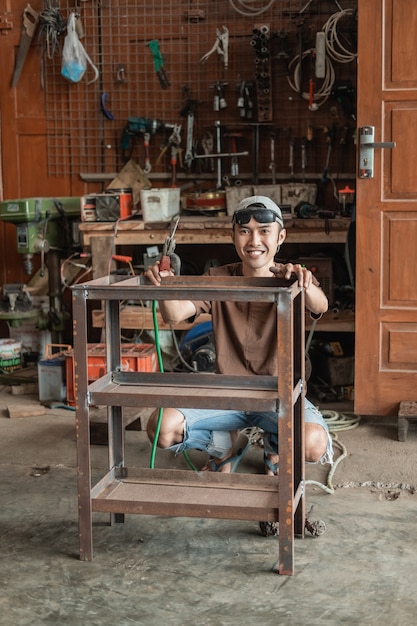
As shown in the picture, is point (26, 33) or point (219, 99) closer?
point (219, 99)

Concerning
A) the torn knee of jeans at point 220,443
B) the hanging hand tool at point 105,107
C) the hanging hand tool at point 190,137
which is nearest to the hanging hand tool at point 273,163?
the hanging hand tool at point 190,137

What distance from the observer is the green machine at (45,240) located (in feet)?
16.7

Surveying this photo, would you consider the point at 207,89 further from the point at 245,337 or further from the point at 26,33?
the point at 245,337

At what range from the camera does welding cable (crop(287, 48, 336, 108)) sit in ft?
16.7

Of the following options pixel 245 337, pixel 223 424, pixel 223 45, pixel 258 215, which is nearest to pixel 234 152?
pixel 223 45

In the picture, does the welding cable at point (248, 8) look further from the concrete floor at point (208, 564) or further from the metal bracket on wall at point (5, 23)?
the concrete floor at point (208, 564)

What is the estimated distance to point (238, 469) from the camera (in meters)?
3.53

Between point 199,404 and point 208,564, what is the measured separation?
0.52 meters

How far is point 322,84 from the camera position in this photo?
525 centimetres

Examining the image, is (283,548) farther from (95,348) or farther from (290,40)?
(290,40)

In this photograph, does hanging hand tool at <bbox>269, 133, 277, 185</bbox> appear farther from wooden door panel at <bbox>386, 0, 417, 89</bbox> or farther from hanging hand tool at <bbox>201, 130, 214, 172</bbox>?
wooden door panel at <bbox>386, 0, 417, 89</bbox>

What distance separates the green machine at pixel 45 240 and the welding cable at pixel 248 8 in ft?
5.08

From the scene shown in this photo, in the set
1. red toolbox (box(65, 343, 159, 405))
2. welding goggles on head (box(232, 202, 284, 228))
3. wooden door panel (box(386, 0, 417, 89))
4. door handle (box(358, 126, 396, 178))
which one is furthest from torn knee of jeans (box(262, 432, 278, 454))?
wooden door panel (box(386, 0, 417, 89))

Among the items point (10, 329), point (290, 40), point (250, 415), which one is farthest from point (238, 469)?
point (290, 40)
